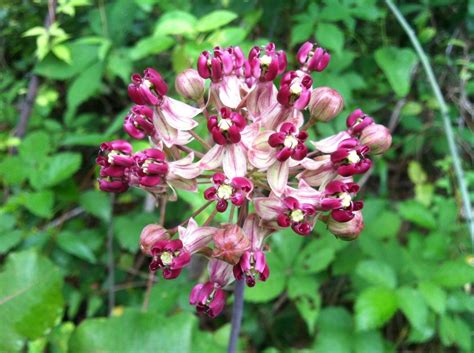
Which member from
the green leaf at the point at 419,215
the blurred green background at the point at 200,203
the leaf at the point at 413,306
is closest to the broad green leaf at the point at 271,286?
the blurred green background at the point at 200,203

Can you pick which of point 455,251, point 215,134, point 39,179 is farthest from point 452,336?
point 39,179

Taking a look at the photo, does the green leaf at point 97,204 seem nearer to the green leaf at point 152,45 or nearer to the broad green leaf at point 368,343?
the green leaf at point 152,45

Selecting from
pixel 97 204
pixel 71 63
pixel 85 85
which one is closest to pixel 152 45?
pixel 85 85

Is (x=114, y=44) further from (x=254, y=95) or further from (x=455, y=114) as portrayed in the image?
(x=455, y=114)

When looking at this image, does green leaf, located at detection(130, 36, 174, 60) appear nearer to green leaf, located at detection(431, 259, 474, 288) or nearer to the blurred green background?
the blurred green background

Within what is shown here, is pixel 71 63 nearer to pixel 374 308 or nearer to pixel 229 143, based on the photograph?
pixel 229 143
